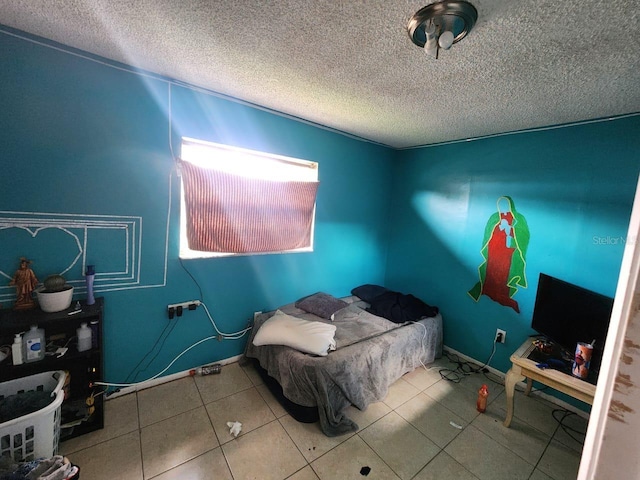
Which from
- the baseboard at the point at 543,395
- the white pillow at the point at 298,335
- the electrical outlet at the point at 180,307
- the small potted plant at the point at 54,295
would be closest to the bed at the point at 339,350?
the white pillow at the point at 298,335

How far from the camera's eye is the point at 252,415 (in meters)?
1.82

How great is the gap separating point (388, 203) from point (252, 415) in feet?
9.22

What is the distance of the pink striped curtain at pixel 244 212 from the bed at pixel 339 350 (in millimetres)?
714

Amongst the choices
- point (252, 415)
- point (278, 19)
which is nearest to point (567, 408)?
point (252, 415)

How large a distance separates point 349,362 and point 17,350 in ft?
6.38

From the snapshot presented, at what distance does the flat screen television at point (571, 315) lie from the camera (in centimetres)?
162

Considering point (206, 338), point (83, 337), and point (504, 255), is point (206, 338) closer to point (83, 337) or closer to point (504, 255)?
point (83, 337)

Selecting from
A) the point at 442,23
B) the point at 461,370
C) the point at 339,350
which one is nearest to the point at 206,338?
the point at 339,350

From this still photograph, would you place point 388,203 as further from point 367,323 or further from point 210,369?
point 210,369

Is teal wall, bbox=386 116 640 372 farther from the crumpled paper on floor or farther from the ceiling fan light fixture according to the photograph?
the crumpled paper on floor

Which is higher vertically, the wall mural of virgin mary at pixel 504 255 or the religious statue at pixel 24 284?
the wall mural of virgin mary at pixel 504 255

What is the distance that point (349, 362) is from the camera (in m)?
1.87

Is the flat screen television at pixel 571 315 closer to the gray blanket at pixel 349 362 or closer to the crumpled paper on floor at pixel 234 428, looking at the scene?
the gray blanket at pixel 349 362

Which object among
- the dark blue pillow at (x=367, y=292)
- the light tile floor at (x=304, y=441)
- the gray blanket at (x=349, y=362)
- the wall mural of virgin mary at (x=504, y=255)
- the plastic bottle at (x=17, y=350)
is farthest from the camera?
the dark blue pillow at (x=367, y=292)
